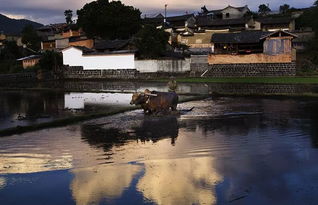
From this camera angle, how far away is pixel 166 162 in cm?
1043

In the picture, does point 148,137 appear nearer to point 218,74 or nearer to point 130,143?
point 130,143

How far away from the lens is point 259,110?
20.0 meters

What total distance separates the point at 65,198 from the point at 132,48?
4832 cm

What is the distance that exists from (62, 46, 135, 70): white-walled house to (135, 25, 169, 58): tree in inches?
65.0

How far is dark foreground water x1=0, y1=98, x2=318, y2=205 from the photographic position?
26.2ft

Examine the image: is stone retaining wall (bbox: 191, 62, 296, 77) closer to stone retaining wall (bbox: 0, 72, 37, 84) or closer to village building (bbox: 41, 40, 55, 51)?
stone retaining wall (bbox: 0, 72, 37, 84)

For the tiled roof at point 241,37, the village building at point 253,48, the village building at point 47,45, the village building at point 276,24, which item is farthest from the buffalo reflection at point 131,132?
the village building at point 47,45

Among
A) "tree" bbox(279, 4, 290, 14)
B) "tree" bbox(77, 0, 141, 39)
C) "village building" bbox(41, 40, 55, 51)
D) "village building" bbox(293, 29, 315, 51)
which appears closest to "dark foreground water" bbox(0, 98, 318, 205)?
"village building" bbox(293, 29, 315, 51)

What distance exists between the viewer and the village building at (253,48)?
143 feet

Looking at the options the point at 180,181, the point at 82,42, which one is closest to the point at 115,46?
the point at 82,42

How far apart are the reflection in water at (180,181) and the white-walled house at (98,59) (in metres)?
40.6

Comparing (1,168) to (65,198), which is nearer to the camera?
(65,198)

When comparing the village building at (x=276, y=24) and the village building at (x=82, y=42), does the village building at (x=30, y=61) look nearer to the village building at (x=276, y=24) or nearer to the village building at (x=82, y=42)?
the village building at (x=82, y=42)

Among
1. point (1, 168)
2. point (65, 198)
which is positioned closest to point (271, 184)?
point (65, 198)
